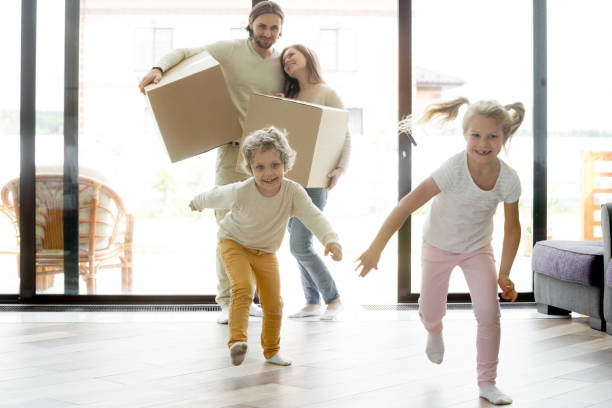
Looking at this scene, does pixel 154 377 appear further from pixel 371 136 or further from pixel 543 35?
pixel 543 35

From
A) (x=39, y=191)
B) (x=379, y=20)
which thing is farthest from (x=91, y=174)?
(x=379, y=20)

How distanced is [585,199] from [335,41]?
1600mm

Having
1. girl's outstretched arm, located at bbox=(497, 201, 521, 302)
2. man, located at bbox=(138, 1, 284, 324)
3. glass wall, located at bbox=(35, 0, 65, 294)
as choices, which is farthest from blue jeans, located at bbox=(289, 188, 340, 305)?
glass wall, located at bbox=(35, 0, 65, 294)

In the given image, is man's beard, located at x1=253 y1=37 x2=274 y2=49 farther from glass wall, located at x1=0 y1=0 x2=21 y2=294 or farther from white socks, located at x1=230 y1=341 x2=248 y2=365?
glass wall, located at x1=0 y1=0 x2=21 y2=294

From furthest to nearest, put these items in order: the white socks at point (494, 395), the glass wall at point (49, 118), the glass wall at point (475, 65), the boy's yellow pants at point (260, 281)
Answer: the glass wall at point (475, 65)
the glass wall at point (49, 118)
the boy's yellow pants at point (260, 281)
the white socks at point (494, 395)

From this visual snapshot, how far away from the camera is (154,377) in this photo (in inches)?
87.4

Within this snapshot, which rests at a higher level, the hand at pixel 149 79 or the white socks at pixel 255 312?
the hand at pixel 149 79

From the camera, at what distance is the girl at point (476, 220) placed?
80.0 inches

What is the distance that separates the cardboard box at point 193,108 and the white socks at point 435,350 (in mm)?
1200

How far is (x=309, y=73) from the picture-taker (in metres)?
3.15

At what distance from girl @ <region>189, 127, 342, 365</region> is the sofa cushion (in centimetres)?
129

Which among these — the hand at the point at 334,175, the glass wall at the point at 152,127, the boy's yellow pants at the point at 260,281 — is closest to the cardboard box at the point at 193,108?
the hand at the point at 334,175

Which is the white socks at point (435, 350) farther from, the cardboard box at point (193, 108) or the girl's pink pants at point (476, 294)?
the cardboard box at point (193, 108)

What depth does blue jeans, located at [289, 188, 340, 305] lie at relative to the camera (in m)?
3.20
